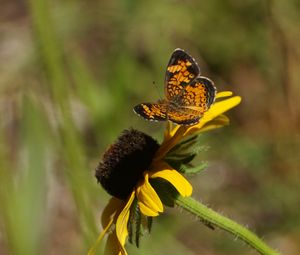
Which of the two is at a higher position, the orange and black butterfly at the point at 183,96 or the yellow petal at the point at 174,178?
the orange and black butterfly at the point at 183,96

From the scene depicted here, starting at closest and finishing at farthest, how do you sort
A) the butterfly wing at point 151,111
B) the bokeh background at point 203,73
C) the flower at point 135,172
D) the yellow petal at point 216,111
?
the butterfly wing at point 151,111
the flower at point 135,172
the yellow petal at point 216,111
the bokeh background at point 203,73

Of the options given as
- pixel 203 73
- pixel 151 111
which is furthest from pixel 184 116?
pixel 203 73

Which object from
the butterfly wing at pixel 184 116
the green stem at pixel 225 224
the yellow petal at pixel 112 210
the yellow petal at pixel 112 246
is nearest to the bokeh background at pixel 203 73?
the yellow petal at pixel 112 210

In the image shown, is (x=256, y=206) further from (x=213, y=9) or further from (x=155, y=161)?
(x=155, y=161)

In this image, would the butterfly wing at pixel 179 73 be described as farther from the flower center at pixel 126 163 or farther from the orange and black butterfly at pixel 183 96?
the flower center at pixel 126 163

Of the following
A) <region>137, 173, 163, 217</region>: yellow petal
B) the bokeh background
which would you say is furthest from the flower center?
the bokeh background

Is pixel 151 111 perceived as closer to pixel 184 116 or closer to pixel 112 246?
pixel 184 116
